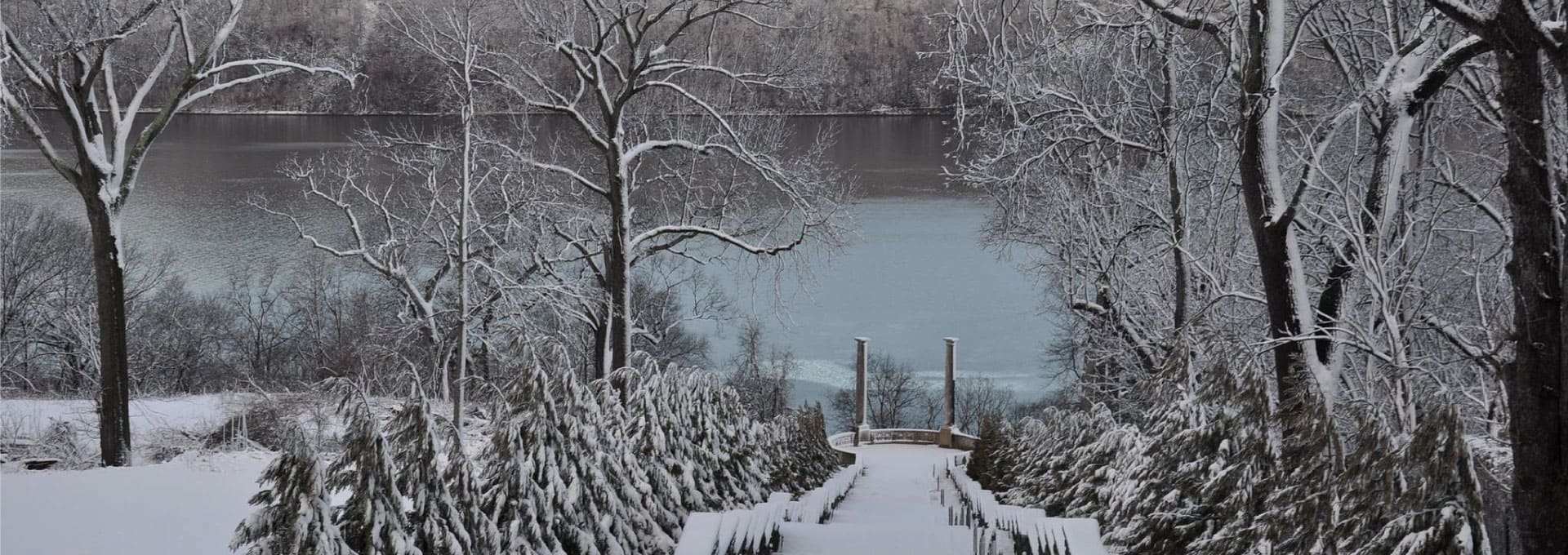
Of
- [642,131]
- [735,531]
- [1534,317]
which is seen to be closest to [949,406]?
[642,131]

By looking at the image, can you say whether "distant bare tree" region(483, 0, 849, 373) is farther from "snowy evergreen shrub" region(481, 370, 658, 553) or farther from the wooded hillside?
"snowy evergreen shrub" region(481, 370, 658, 553)

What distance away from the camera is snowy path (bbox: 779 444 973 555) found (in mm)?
5648

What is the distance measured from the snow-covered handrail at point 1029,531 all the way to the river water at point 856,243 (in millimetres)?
31665

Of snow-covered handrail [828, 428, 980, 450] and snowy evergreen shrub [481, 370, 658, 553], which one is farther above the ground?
snowy evergreen shrub [481, 370, 658, 553]

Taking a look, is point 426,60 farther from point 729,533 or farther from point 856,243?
point 856,243

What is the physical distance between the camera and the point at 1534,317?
12.6 ft

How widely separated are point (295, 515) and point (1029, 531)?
3.14 m

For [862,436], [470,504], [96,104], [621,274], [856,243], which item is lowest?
[862,436]

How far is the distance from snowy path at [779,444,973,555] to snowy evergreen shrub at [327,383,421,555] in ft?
6.74

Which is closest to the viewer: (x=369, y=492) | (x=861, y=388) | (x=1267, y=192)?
(x=369, y=492)

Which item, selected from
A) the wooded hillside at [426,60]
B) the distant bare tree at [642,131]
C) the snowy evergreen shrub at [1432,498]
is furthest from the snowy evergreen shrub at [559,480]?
the wooded hillside at [426,60]

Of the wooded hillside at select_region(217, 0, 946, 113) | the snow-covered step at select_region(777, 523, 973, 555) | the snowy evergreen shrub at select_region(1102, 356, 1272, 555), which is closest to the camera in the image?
the snowy evergreen shrub at select_region(1102, 356, 1272, 555)

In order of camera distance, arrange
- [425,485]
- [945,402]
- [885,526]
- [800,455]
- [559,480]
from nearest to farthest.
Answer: [425,485]
[559,480]
[885,526]
[800,455]
[945,402]

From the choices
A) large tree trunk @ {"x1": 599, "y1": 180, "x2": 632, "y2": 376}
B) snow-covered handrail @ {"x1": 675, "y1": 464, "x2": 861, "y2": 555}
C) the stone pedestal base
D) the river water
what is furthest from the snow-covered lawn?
the river water
